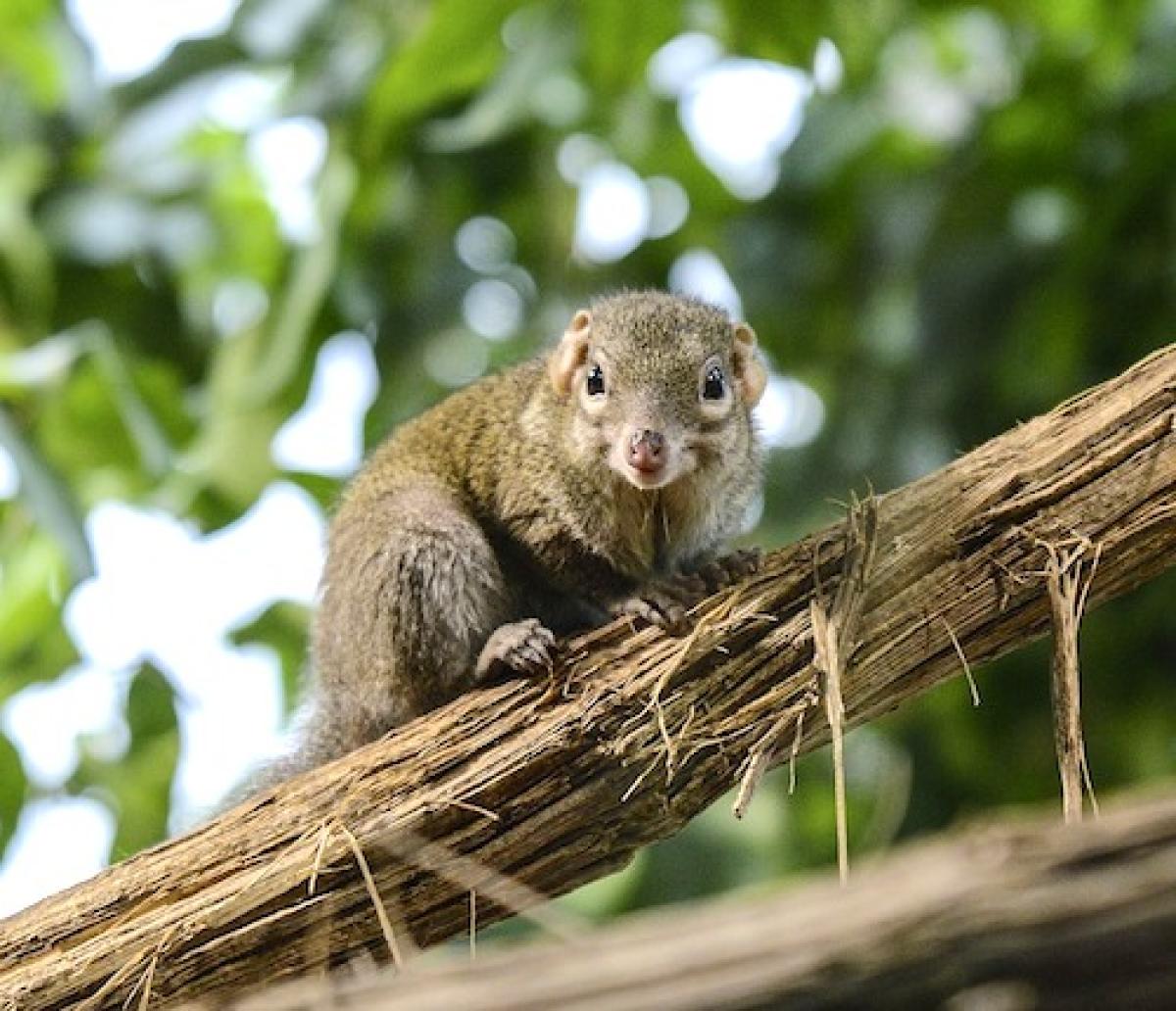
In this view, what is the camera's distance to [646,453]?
16.8 feet

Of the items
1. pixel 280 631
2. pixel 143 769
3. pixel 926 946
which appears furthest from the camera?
pixel 280 631

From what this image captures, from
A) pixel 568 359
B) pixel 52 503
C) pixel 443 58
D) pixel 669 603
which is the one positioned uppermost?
pixel 443 58

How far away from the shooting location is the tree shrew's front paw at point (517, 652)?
4.55 metres

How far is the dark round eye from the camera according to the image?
5551mm

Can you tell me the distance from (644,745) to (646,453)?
1.17m

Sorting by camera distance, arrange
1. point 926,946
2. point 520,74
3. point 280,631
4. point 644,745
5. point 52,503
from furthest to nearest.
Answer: point 280,631 < point 520,74 < point 52,503 < point 644,745 < point 926,946

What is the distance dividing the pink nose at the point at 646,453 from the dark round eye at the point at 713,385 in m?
0.44

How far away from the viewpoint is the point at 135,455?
7066 mm

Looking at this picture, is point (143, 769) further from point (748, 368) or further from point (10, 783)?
point (748, 368)

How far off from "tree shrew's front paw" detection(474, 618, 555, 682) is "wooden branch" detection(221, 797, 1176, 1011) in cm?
258

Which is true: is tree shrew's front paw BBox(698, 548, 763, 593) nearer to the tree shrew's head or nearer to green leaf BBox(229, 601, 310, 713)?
the tree shrew's head

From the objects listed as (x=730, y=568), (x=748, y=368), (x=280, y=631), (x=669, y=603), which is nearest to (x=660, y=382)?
(x=748, y=368)

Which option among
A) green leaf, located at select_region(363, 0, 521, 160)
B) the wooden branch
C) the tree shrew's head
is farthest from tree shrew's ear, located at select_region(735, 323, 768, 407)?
the wooden branch

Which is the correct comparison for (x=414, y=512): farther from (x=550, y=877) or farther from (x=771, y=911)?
(x=771, y=911)
